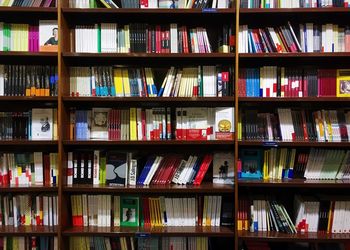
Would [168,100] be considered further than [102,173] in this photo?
No

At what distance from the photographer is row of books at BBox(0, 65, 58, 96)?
2.27 meters

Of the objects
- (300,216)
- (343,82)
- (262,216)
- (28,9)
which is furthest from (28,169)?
(343,82)

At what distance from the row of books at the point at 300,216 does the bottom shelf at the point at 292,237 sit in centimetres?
4

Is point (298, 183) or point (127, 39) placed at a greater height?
point (127, 39)

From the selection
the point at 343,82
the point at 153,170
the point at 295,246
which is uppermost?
the point at 343,82

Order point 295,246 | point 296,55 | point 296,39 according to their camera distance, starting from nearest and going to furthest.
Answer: point 296,55, point 296,39, point 295,246

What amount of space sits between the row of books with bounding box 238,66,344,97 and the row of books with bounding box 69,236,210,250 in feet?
3.64

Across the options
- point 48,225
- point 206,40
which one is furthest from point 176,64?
point 48,225

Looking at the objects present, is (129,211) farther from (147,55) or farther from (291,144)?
(291,144)

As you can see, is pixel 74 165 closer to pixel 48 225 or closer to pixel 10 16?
pixel 48 225

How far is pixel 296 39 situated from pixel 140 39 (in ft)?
3.63

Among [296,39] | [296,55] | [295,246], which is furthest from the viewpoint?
[295,246]

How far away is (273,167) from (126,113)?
1.14 m

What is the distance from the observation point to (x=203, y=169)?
232 cm
